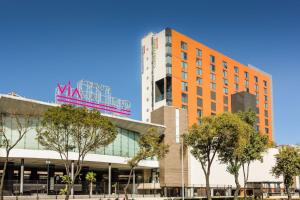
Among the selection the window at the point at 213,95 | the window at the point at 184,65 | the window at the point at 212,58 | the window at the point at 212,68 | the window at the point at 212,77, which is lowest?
the window at the point at 213,95

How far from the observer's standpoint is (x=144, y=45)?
114 m

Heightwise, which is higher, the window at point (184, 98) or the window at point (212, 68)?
the window at point (212, 68)

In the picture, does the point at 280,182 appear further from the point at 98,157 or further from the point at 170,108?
the point at 98,157

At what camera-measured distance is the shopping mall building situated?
221 feet

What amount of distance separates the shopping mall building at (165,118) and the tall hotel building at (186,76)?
0.26m

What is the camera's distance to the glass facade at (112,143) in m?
64.4

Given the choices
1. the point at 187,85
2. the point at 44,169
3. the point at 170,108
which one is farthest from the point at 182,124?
the point at 44,169

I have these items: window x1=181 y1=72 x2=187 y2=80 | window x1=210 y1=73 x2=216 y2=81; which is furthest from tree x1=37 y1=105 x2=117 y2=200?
window x1=210 y1=73 x2=216 y2=81

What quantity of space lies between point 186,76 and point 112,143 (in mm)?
38911

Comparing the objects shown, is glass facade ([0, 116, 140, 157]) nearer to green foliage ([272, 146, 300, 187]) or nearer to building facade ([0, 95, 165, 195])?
building facade ([0, 95, 165, 195])

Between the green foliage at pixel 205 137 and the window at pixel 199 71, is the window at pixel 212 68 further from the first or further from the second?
the green foliage at pixel 205 137

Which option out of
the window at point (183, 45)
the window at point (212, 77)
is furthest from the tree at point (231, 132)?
the window at point (212, 77)

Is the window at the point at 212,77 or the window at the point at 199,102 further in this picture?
the window at the point at 212,77

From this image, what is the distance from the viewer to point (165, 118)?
86.2 metres
